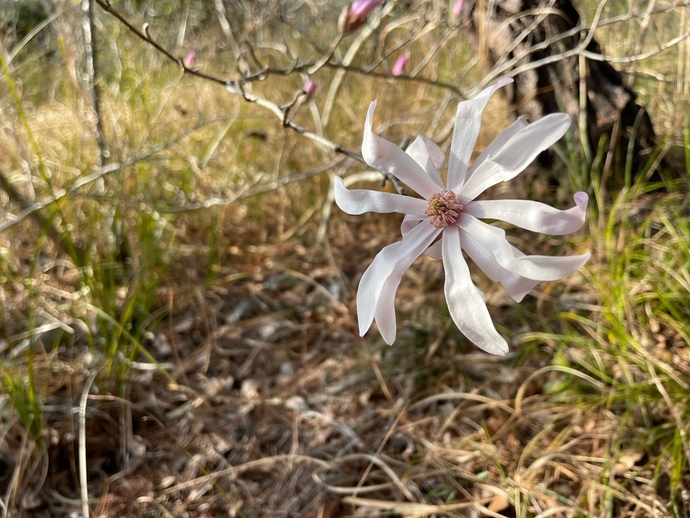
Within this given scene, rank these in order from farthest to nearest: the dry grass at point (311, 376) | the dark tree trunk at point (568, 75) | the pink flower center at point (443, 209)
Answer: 1. the dark tree trunk at point (568, 75)
2. the dry grass at point (311, 376)
3. the pink flower center at point (443, 209)

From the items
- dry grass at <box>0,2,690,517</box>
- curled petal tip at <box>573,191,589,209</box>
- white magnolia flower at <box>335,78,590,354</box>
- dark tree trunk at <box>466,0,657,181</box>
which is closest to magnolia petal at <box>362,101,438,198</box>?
white magnolia flower at <box>335,78,590,354</box>

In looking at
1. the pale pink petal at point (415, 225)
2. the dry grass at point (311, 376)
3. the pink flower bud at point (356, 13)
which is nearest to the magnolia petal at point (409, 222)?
the pale pink petal at point (415, 225)

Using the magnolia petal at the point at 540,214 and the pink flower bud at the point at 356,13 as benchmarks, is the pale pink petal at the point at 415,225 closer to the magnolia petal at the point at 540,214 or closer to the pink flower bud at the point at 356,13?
the magnolia petal at the point at 540,214

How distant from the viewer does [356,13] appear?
947 millimetres

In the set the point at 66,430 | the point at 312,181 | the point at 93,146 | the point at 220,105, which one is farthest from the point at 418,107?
the point at 66,430

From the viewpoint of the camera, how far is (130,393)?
4.37 feet

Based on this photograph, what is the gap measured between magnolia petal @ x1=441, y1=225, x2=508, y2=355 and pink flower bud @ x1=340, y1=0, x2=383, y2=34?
0.53m

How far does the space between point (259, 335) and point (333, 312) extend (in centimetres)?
24

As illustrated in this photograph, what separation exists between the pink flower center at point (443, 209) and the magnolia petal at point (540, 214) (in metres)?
0.03

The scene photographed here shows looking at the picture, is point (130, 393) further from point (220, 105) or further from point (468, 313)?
point (220, 105)

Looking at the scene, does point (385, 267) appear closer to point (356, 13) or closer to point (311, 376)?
point (356, 13)

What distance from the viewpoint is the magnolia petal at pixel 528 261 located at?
1.67 ft

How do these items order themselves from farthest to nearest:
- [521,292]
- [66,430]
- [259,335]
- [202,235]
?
[202,235]
[259,335]
[66,430]
[521,292]

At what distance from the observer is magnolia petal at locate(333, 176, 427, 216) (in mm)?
600
